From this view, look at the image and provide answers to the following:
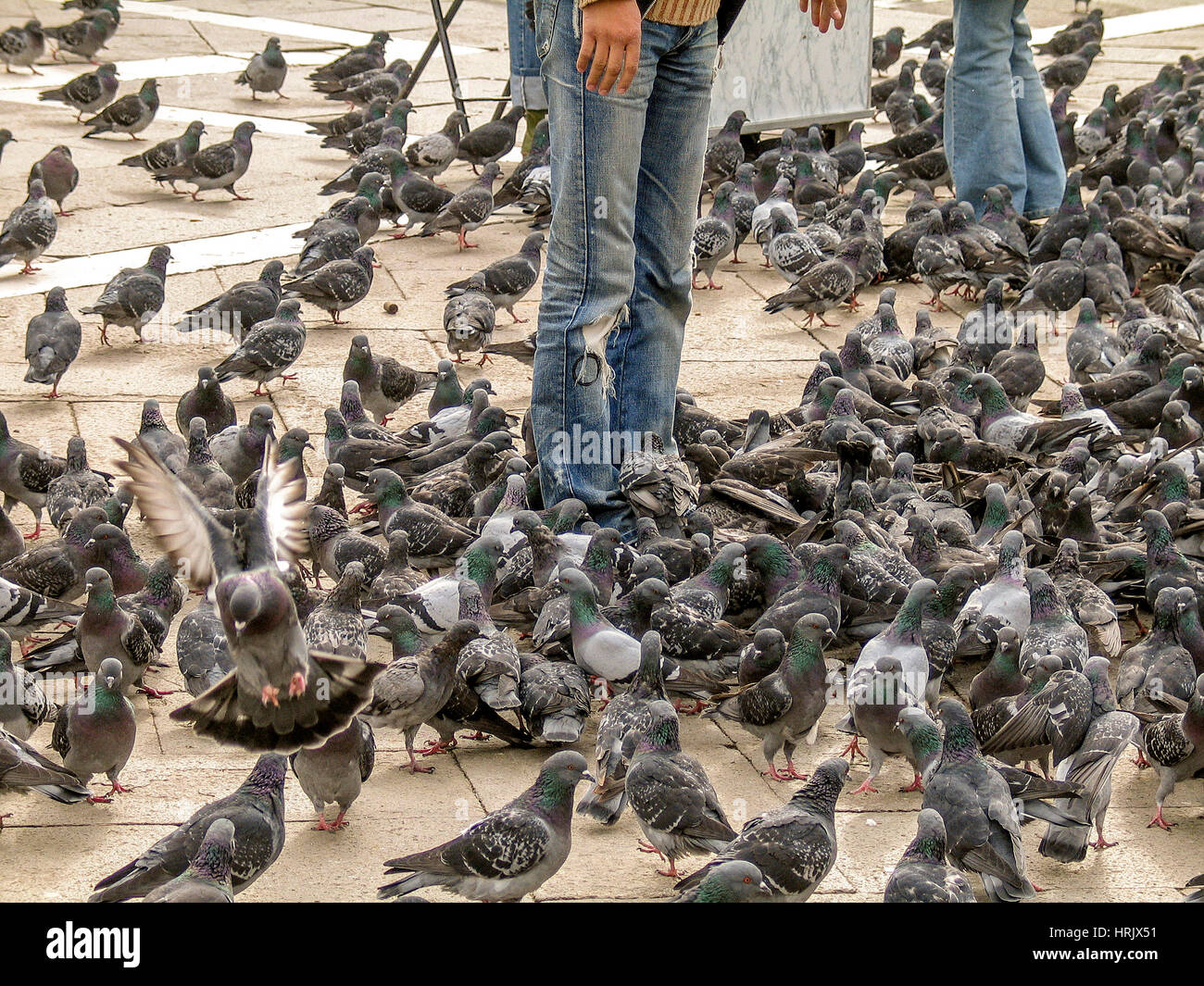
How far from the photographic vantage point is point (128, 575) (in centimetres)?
588

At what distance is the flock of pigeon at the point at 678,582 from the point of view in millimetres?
4062

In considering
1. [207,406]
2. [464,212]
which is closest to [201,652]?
[207,406]

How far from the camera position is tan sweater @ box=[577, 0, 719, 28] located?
5.05 m

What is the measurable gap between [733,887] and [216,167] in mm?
8576

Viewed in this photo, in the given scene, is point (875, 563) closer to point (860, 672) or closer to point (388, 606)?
point (860, 672)

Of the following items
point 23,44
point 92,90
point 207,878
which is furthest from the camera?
point 23,44

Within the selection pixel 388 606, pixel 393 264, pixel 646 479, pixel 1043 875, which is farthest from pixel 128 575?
pixel 393 264

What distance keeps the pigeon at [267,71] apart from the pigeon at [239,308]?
20.1ft

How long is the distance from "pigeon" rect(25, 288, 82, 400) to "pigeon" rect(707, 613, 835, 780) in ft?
Result: 13.9

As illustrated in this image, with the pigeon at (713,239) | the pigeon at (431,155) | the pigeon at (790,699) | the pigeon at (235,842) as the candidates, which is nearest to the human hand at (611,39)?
the pigeon at (790,699)

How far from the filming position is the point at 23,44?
→ 48.2 ft

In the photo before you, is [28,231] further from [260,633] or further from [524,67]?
[260,633]

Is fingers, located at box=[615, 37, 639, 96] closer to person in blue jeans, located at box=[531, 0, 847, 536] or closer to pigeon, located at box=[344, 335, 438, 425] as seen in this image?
person in blue jeans, located at box=[531, 0, 847, 536]

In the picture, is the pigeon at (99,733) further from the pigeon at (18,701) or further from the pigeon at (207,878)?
the pigeon at (207,878)
